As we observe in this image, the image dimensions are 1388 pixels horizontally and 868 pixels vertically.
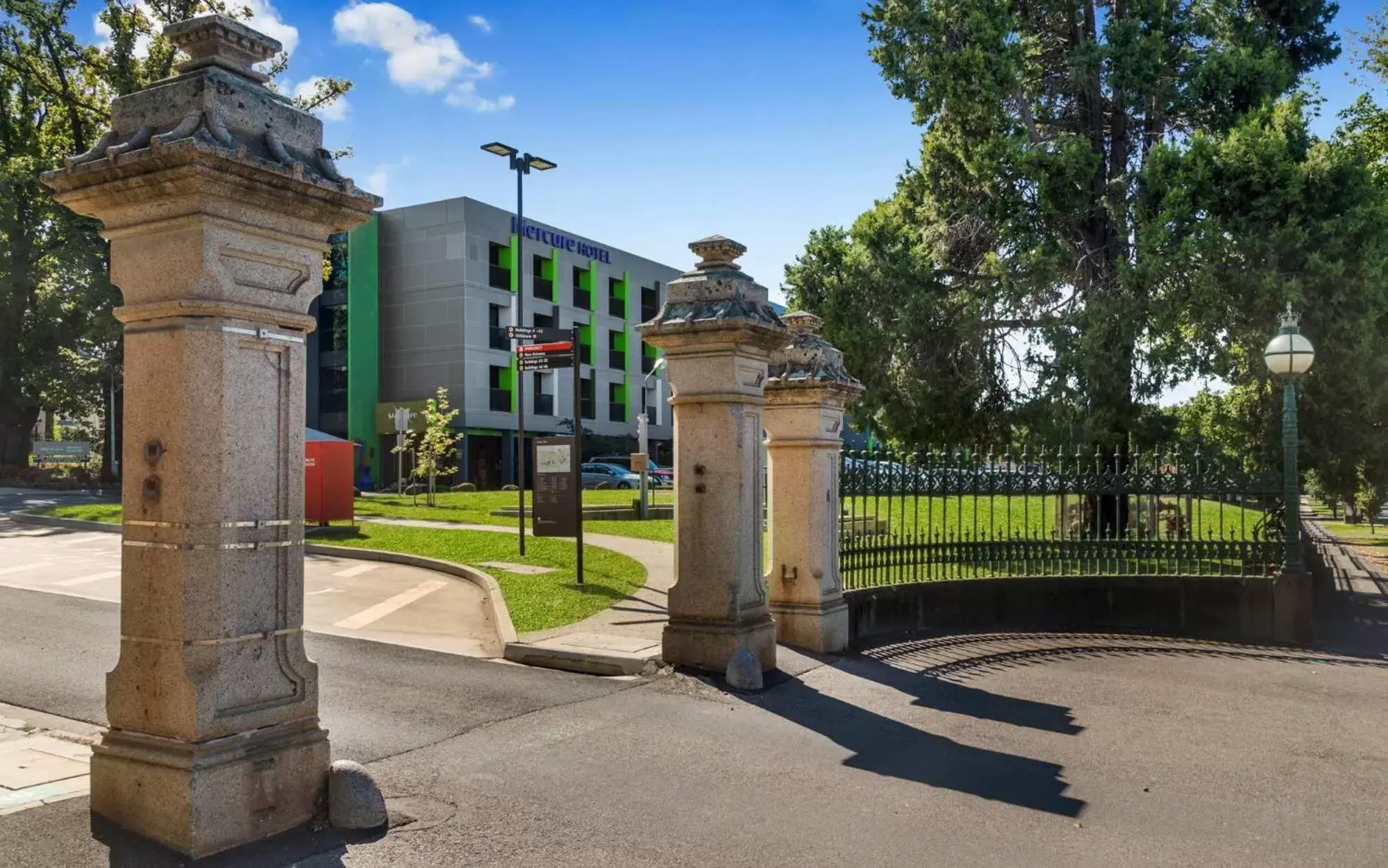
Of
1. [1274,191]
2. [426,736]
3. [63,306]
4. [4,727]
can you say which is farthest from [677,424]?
[63,306]

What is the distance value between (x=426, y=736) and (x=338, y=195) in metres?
3.38

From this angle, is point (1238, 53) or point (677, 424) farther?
point (1238, 53)

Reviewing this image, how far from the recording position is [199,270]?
451 cm

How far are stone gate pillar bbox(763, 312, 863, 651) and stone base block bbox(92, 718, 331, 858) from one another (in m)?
5.56

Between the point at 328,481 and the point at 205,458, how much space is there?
696 inches

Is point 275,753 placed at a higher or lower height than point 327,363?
lower

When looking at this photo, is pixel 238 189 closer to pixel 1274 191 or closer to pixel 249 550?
pixel 249 550

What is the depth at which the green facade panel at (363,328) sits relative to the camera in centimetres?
4512

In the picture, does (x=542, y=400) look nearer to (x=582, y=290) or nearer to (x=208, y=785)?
(x=582, y=290)

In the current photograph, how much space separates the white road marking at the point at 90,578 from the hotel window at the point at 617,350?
40.7 meters

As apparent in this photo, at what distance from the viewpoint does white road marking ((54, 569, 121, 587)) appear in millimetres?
13516

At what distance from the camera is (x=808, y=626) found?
382 inches

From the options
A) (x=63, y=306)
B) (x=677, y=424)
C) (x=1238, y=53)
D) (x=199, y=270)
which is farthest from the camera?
(x=63, y=306)

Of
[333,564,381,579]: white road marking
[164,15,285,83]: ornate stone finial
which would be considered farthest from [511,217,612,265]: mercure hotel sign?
[164,15,285,83]: ornate stone finial
